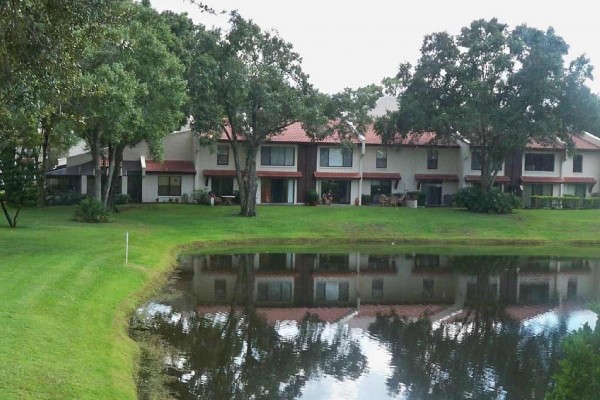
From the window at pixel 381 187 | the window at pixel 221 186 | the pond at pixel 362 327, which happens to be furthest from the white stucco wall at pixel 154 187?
the pond at pixel 362 327

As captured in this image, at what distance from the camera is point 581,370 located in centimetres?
746

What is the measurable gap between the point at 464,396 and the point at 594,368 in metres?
5.91

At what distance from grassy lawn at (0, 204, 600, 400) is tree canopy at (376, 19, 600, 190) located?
6.05m

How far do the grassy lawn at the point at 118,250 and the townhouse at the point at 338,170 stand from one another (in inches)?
214

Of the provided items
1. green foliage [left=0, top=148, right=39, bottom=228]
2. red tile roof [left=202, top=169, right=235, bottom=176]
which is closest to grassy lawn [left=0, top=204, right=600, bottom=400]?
green foliage [left=0, top=148, right=39, bottom=228]

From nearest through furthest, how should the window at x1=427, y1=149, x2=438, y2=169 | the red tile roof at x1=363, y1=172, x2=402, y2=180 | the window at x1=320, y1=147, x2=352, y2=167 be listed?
the window at x1=320, y1=147, x2=352, y2=167
the red tile roof at x1=363, y1=172, x2=402, y2=180
the window at x1=427, y1=149, x2=438, y2=169

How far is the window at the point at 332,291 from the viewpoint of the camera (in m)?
23.5

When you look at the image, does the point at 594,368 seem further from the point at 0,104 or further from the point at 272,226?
the point at 272,226

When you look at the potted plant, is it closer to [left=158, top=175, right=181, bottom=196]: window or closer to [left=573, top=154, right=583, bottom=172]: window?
[left=158, top=175, right=181, bottom=196]: window

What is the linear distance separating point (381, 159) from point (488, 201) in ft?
38.7

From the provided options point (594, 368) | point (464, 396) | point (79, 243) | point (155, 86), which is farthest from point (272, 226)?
point (594, 368)

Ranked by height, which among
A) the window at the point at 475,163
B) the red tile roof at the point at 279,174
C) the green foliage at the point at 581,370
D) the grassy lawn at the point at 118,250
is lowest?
the grassy lawn at the point at 118,250

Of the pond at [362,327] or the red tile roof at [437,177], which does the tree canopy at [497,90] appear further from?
the pond at [362,327]

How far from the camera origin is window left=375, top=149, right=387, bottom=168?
5744 centimetres
